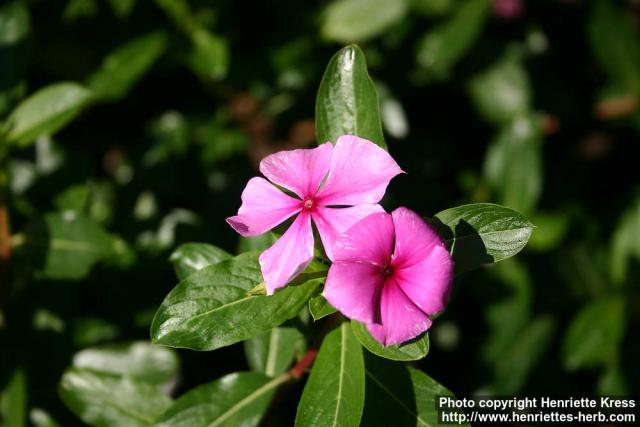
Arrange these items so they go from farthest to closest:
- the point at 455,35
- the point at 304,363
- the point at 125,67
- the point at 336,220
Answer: the point at 455,35 → the point at 125,67 → the point at 304,363 → the point at 336,220

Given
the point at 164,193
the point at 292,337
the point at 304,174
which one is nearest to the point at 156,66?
the point at 164,193

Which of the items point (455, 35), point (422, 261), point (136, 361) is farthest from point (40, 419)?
point (455, 35)

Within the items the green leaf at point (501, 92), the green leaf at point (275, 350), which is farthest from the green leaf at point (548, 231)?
the green leaf at point (275, 350)

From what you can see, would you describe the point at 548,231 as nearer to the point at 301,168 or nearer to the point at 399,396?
the point at 399,396

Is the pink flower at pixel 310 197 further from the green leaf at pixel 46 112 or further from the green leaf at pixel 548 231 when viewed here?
the green leaf at pixel 548 231

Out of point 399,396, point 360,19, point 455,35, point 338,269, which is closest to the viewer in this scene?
point 338,269

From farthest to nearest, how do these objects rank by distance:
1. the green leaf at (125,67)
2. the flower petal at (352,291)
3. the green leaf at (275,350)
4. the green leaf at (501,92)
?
1. the green leaf at (501,92)
2. the green leaf at (125,67)
3. the green leaf at (275,350)
4. the flower petal at (352,291)
